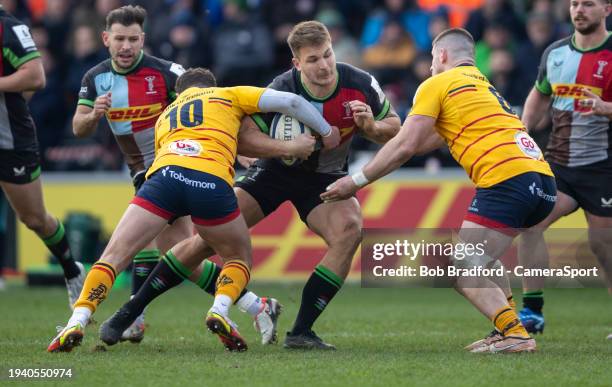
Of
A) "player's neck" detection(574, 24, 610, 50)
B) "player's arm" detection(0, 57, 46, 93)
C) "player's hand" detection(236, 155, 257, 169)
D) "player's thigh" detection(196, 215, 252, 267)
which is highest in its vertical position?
"player's neck" detection(574, 24, 610, 50)

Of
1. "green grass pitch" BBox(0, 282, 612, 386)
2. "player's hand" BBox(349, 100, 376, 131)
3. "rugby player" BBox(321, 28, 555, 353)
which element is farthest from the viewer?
"player's hand" BBox(349, 100, 376, 131)

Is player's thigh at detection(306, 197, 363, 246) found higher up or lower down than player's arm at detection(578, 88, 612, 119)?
lower down

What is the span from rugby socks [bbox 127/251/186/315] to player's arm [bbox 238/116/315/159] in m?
1.01

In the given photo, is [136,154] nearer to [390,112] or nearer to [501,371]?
[390,112]

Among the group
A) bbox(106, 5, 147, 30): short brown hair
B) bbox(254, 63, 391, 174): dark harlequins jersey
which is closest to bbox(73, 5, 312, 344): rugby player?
bbox(106, 5, 147, 30): short brown hair

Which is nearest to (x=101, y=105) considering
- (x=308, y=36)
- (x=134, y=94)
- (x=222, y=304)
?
(x=134, y=94)

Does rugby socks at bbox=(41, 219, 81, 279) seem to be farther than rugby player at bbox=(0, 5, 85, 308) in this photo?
Yes

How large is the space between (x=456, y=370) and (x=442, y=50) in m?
2.58

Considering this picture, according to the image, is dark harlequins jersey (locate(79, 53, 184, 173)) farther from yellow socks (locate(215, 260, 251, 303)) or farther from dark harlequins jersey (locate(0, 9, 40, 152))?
yellow socks (locate(215, 260, 251, 303))

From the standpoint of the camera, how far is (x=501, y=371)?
295 inches

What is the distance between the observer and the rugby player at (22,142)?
33.1 feet

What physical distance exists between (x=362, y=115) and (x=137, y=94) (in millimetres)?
2278

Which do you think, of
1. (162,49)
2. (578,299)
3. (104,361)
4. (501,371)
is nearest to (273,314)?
(104,361)

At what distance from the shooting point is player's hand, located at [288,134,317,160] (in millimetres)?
8781
